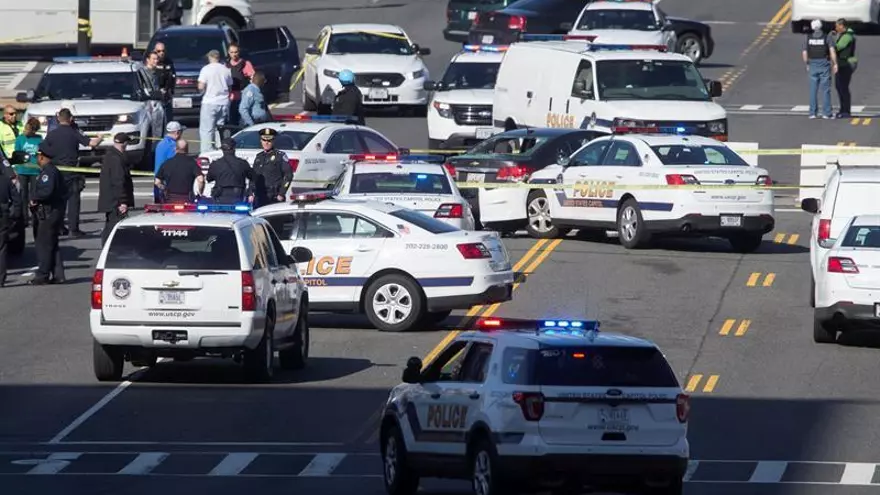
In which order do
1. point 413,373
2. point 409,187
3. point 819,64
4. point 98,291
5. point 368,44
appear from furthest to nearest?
point 368,44 < point 819,64 < point 409,187 < point 98,291 < point 413,373

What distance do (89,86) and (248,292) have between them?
18.4 metres

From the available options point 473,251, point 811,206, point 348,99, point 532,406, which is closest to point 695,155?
point 811,206

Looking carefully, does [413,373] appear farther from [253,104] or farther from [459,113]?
[459,113]

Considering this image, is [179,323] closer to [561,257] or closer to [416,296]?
[416,296]

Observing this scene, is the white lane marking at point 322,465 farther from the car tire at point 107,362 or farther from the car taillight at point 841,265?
the car taillight at point 841,265

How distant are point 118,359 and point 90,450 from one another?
326 centimetres

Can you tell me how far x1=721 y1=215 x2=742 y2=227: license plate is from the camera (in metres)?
29.4

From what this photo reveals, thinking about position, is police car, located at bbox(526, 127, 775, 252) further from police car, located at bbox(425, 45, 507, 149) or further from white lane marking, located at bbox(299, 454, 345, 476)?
white lane marking, located at bbox(299, 454, 345, 476)

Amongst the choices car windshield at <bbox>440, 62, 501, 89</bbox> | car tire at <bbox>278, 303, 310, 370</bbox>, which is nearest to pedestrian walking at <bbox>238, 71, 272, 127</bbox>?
car windshield at <bbox>440, 62, 501, 89</bbox>

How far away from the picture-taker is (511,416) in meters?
14.0

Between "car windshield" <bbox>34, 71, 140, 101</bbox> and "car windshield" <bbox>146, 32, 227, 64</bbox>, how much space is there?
5733 millimetres

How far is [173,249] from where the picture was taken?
66.8ft

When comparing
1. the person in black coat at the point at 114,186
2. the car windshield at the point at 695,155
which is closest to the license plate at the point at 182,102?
the person in black coat at the point at 114,186

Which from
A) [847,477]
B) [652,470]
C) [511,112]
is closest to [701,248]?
[511,112]
